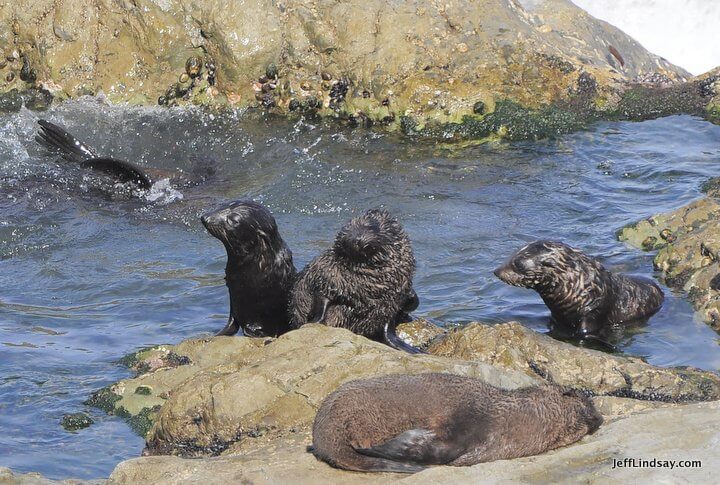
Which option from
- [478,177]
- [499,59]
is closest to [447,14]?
[499,59]

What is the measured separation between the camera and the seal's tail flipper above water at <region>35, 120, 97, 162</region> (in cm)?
1190

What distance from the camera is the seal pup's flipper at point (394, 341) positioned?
6.97m

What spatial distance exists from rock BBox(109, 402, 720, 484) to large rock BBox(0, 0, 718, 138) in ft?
27.3

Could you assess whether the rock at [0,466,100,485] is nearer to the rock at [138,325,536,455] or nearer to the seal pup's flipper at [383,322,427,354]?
the rock at [138,325,536,455]

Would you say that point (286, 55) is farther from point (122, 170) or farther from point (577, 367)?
point (577, 367)

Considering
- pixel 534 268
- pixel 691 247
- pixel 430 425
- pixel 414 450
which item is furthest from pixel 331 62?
pixel 414 450

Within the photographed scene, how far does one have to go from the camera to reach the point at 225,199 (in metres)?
11.4

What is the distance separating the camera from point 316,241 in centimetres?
1042

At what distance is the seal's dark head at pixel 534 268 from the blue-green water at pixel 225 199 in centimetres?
36

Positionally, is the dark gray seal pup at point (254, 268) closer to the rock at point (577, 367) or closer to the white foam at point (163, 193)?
the rock at point (577, 367)

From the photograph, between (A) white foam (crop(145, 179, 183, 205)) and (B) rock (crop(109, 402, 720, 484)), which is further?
(A) white foam (crop(145, 179, 183, 205))

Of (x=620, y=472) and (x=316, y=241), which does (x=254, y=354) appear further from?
(x=316, y=241)

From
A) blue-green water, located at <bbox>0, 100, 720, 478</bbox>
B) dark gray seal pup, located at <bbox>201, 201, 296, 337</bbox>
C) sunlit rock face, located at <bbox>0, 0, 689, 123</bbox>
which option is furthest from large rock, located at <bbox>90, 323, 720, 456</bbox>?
sunlit rock face, located at <bbox>0, 0, 689, 123</bbox>

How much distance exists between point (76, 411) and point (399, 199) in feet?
18.5
